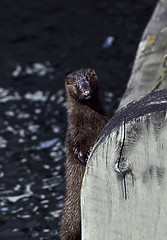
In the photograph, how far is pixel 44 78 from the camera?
27.1 feet

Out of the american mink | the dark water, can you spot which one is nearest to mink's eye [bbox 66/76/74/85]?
the american mink

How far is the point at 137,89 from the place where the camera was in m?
4.86

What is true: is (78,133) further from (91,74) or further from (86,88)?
(91,74)

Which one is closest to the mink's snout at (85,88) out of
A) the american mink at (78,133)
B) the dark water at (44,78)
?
the american mink at (78,133)

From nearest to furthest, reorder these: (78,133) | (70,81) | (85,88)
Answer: (78,133), (85,88), (70,81)

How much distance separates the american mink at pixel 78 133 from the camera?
404 centimetres

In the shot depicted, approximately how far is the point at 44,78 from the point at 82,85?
3901mm

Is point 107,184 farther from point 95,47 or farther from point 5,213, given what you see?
point 95,47

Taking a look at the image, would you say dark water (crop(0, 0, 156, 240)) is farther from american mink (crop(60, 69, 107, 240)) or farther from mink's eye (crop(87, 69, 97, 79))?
mink's eye (crop(87, 69, 97, 79))

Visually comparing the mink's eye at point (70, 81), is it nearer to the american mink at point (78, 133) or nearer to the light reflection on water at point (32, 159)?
the american mink at point (78, 133)

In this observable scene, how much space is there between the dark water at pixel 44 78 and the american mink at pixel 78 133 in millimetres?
915

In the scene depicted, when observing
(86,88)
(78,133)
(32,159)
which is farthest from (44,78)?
(78,133)

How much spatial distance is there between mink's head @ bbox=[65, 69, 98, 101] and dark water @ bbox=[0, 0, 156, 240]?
1.20 metres

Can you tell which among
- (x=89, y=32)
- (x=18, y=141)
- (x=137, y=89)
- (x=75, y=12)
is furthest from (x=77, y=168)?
(x=75, y=12)
